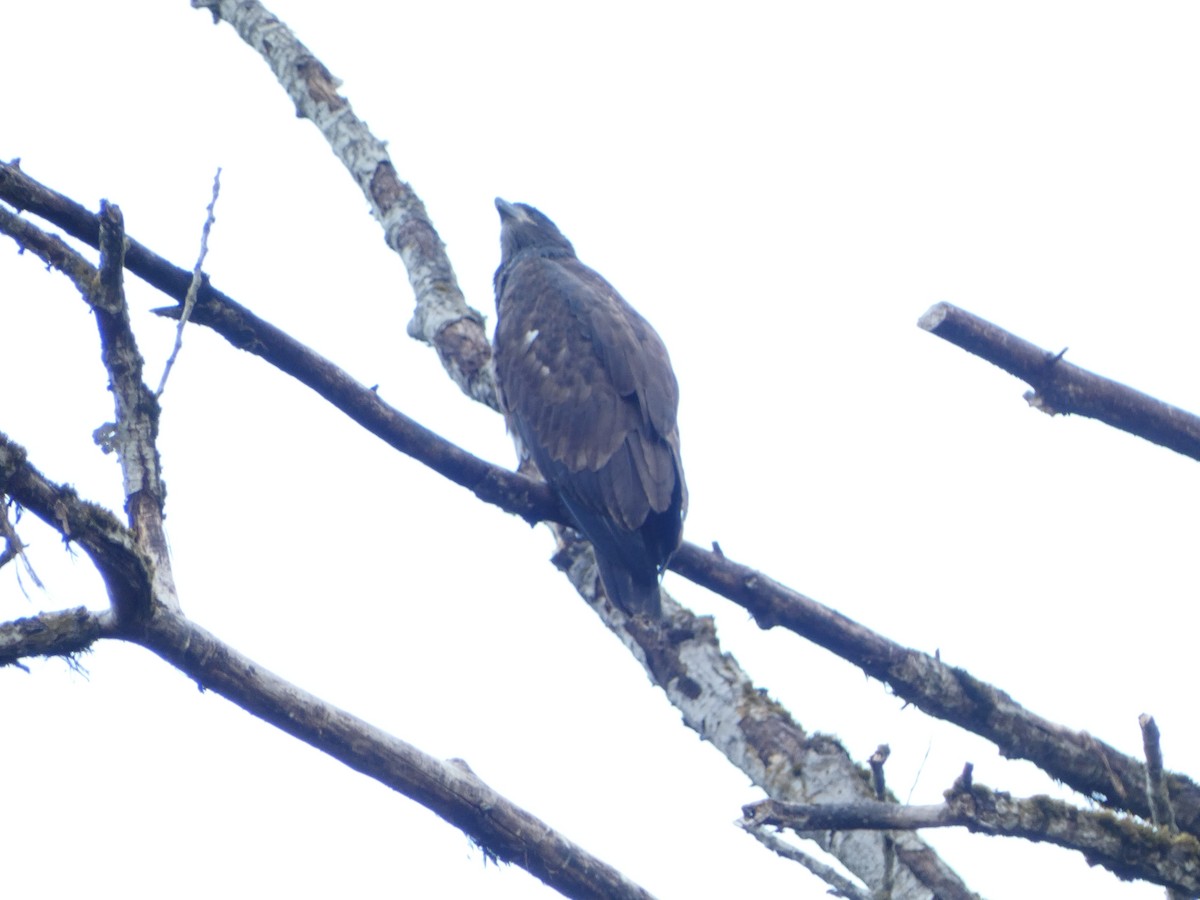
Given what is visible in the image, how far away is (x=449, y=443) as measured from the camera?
14.2 feet

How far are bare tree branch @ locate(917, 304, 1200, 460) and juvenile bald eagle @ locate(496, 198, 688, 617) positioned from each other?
63.7 inches

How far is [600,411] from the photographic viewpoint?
6.01m

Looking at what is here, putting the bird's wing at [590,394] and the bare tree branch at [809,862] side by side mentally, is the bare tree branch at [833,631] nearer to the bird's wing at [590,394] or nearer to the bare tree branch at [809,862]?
the bird's wing at [590,394]

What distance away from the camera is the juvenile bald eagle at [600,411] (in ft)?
17.4

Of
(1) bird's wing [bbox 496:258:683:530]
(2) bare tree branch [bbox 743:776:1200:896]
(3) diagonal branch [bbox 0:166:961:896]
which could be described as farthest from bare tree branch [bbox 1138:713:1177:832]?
(1) bird's wing [bbox 496:258:683:530]

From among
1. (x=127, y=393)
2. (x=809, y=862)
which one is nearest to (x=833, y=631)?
(x=809, y=862)

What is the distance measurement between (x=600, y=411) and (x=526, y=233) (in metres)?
2.36

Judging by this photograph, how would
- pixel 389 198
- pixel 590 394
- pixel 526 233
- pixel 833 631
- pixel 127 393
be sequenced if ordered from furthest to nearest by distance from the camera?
pixel 526 233 < pixel 389 198 < pixel 590 394 < pixel 833 631 < pixel 127 393

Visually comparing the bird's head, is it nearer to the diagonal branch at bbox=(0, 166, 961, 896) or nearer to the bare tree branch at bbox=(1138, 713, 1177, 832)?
the diagonal branch at bbox=(0, 166, 961, 896)

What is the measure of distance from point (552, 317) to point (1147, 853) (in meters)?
4.21

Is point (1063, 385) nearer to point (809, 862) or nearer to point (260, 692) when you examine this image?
point (809, 862)

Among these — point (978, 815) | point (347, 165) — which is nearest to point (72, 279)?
point (978, 815)

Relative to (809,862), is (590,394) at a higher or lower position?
higher

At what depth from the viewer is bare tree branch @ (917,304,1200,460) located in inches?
147
